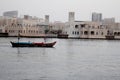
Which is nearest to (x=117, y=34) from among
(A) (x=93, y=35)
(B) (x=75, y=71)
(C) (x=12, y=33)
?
(A) (x=93, y=35)

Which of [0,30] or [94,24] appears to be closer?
[94,24]

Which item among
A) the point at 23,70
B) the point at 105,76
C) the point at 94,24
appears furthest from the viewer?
the point at 94,24

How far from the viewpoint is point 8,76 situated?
23.8m

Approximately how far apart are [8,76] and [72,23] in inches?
4006

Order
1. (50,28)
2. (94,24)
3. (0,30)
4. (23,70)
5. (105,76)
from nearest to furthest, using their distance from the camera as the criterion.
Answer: (105,76) < (23,70) < (94,24) < (0,30) < (50,28)

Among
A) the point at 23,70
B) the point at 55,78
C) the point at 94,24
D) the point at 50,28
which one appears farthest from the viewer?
the point at 50,28

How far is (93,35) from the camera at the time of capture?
123 m

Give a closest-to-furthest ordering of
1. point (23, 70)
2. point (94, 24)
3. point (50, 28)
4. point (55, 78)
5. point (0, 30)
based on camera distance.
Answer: point (55, 78)
point (23, 70)
point (94, 24)
point (0, 30)
point (50, 28)

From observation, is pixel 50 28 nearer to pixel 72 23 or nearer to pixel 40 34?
pixel 40 34

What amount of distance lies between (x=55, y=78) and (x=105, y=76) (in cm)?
380

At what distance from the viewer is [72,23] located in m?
125

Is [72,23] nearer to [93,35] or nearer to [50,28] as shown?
[93,35]

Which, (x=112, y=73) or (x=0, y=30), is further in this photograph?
(x=0, y=30)

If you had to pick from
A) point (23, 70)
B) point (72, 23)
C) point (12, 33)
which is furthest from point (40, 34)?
point (23, 70)
